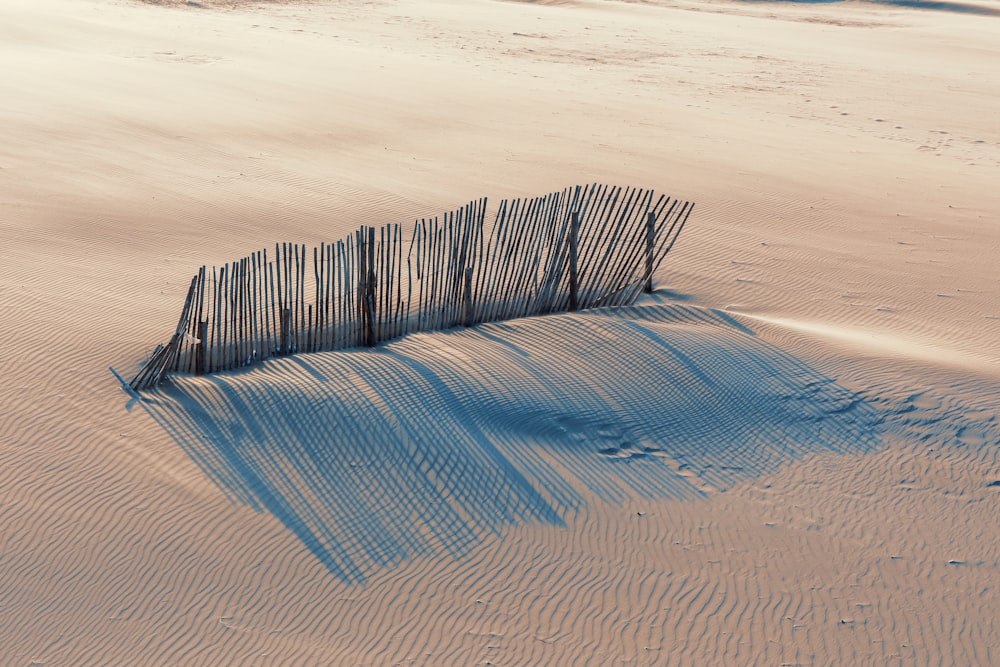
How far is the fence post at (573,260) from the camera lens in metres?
8.52

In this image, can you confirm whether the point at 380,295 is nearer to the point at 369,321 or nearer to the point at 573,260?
the point at 369,321

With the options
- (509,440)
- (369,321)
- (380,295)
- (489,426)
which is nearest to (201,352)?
(369,321)

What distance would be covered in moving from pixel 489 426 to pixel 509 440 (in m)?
0.20

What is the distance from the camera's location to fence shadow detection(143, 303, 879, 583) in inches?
237

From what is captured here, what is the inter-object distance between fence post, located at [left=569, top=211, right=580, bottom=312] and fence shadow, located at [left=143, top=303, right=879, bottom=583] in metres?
0.42

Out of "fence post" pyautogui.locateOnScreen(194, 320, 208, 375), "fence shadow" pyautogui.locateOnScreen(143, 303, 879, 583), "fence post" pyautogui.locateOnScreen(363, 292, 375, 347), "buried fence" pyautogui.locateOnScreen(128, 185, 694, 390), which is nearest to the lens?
"fence shadow" pyautogui.locateOnScreen(143, 303, 879, 583)

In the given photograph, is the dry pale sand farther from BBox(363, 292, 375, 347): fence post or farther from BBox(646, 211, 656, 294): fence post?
BBox(646, 211, 656, 294): fence post

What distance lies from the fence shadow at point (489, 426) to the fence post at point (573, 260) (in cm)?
42

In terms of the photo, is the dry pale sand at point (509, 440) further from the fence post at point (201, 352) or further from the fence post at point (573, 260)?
the fence post at point (573, 260)

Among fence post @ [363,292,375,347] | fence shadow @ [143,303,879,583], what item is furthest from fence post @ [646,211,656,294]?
fence post @ [363,292,375,347]

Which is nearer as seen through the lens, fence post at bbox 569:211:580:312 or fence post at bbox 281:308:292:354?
fence post at bbox 281:308:292:354

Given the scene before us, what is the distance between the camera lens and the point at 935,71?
79.9ft

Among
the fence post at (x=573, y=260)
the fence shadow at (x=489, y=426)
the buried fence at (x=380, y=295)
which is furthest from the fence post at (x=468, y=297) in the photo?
the fence post at (x=573, y=260)

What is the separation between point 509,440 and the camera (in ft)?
22.2
